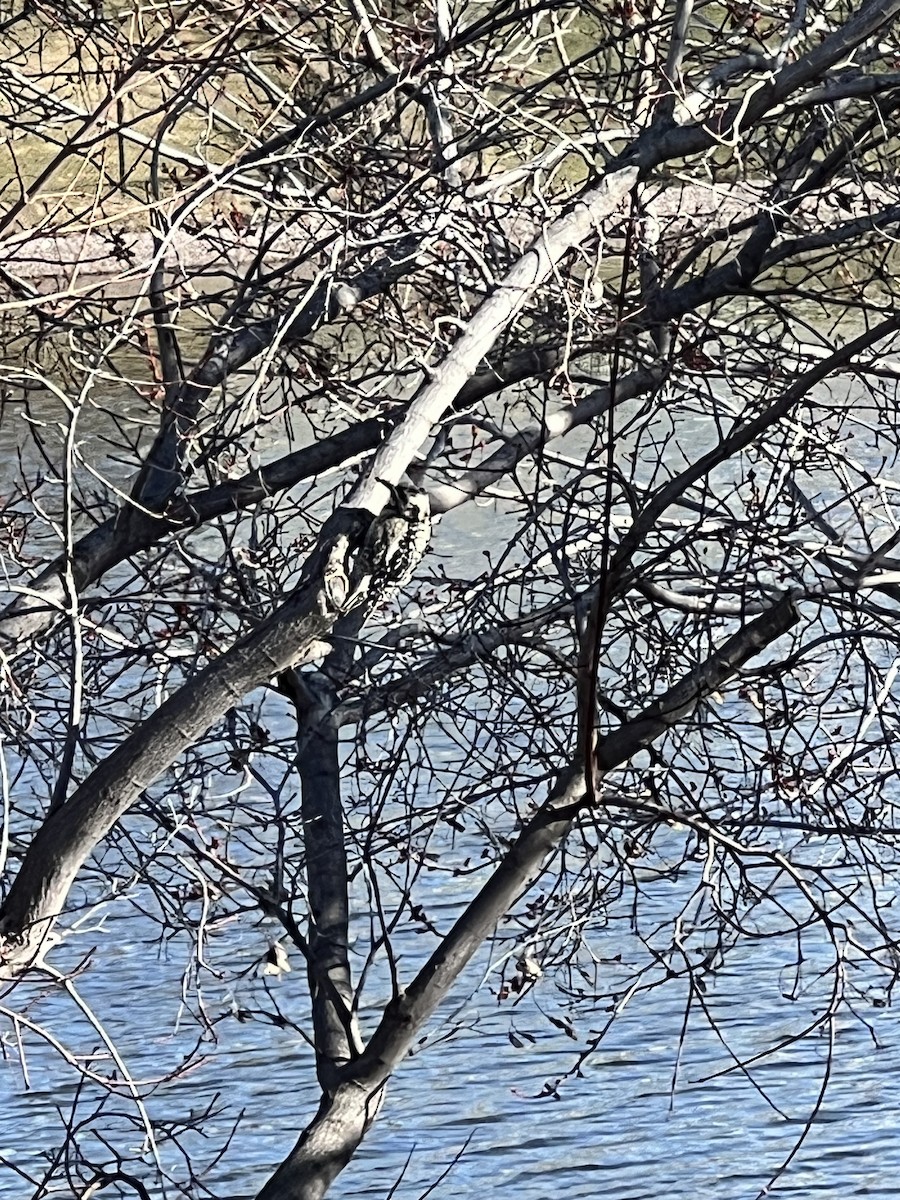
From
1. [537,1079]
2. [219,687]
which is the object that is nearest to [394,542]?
[219,687]

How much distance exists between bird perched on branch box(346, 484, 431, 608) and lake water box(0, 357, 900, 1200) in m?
5.58

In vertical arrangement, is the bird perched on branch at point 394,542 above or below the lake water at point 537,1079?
below

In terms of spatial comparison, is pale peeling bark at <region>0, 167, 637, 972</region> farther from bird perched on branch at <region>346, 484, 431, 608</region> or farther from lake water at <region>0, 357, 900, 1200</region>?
lake water at <region>0, 357, 900, 1200</region>

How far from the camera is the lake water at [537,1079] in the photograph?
9.21 meters

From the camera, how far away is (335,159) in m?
5.36

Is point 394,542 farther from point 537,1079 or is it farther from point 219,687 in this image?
point 537,1079

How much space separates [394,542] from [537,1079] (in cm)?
727

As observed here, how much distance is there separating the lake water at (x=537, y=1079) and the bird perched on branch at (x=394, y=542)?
5.58 meters

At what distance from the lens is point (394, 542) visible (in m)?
3.20

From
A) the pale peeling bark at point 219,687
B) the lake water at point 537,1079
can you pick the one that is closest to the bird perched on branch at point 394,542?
the pale peeling bark at point 219,687

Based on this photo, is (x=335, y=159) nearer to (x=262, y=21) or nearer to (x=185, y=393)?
(x=262, y=21)

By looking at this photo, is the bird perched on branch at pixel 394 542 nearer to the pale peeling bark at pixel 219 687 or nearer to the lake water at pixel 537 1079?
the pale peeling bark at pixel 219 687

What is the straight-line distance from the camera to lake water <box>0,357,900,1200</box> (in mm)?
9211

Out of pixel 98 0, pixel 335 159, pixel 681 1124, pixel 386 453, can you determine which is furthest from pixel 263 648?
pixel 681 1124
